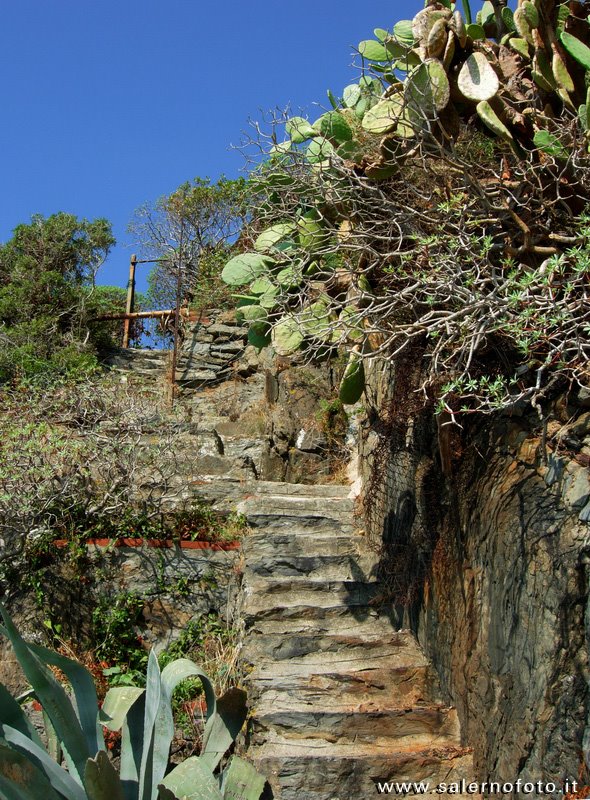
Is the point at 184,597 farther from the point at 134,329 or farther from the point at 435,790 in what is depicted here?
the point at 134,329

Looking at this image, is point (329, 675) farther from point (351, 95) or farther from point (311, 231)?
point (351, 95)

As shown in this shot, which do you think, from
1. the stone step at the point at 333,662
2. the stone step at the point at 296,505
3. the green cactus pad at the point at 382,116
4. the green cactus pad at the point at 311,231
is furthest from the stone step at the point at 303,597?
the green cactus pad at the point at 382,116

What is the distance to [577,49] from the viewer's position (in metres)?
3.16

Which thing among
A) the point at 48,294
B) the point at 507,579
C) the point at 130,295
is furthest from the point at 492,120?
the point at 130,295

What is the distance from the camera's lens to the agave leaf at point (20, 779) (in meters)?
2.91

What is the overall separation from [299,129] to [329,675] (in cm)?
314

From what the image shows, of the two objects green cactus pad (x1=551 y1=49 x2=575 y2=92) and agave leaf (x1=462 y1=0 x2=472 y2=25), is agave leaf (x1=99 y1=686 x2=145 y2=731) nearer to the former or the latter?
green cactus pad (x1=551 y1=49 x2=575 y2=92)

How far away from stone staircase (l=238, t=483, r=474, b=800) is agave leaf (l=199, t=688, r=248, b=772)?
0.25 m

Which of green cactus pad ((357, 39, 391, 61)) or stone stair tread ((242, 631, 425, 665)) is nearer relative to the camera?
green cactus pad ((357, 39, 391, 61))

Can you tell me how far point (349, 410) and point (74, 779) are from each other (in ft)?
15.7

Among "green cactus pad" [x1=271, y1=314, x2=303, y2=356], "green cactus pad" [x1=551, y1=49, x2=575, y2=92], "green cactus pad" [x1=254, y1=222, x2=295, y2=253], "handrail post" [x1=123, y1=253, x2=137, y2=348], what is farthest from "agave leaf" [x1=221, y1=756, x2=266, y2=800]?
"handrail post" [x1=123, y1=253, x2=137, y2=348]

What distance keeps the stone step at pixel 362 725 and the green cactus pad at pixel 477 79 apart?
3096 mm

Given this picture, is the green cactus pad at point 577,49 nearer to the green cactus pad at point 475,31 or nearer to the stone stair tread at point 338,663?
the green cactus pad at point 475,31

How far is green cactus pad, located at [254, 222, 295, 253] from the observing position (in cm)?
433
